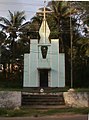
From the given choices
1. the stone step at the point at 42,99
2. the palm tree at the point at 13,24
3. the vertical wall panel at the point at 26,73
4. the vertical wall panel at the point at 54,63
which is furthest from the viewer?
the palm tree at the point at 13,24

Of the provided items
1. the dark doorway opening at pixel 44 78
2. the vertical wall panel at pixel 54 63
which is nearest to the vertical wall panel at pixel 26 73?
the dark doorway opening at pixel 44 78

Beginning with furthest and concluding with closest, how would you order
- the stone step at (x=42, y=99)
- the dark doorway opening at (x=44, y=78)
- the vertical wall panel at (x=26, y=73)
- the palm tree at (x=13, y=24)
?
→ the palm tree at (x=13, y=24) < the dark doorway opening at (x=44, y=78) < the vertical wall panel at (x=26, y=73) < the stone step at (x=42, y=99)

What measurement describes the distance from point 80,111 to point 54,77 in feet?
60.1

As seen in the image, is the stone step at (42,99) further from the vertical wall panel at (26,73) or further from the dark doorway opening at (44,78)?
the dark doorway opening at (44,78)

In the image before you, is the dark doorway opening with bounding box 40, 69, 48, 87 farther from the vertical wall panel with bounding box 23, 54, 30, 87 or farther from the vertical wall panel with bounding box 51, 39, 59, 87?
the vertical wall panel with bounding box 23, 54, 30, 87

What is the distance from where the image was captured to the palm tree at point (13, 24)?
46594 millimetres

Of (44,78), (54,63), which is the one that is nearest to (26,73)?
(44,78)

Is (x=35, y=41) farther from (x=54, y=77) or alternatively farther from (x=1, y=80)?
(x=1, y=80)

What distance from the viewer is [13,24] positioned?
1844 inches

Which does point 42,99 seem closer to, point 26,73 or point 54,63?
point 26,73

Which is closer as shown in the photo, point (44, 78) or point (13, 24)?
point (44, 78)

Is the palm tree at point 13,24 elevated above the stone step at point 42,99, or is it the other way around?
the palm tree at point 13,24

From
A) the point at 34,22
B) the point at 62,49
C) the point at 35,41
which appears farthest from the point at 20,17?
the point at 35,41

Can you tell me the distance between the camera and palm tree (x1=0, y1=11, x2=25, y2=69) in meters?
46.6
